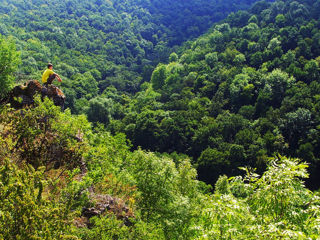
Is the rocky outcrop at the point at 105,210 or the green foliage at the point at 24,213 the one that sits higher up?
the green foliage at the point at 24,213

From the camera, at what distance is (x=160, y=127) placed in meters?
66.9

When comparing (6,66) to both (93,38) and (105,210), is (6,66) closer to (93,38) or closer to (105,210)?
(105,210)

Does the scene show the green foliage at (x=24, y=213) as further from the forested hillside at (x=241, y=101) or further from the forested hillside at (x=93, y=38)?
the forested hillside at (x=93, y=38)

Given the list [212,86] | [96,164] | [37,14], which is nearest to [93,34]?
[37,14]

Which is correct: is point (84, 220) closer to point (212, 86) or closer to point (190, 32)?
point (212, 86)

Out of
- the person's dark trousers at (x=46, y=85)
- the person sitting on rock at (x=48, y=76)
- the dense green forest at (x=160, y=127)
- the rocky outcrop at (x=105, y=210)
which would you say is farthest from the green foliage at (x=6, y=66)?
the rocky outcrop at (x=105, y=210)

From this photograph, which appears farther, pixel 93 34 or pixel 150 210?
pixel 93 34

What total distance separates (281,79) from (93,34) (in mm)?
115697

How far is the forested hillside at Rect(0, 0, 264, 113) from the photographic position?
103188mm

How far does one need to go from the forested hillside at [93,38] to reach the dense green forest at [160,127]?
78 cm

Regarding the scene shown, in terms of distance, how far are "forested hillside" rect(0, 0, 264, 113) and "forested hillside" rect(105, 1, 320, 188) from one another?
88.9ft

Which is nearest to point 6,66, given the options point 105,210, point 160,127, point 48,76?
point 48,76

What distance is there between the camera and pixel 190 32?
17800 centimetres

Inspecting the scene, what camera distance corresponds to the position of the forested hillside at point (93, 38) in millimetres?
103188
